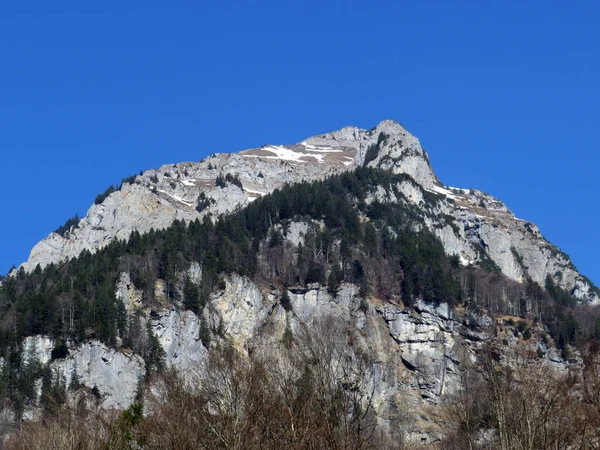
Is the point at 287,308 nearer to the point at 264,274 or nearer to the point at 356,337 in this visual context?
the point at 264,274

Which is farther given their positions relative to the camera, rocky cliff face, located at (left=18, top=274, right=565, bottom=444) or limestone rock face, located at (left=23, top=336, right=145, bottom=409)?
rocky cliff face, located at (left=18, top=274, right=565, bottom=444)

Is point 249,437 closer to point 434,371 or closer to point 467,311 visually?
point 434,371

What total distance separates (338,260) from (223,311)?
24.5 meters

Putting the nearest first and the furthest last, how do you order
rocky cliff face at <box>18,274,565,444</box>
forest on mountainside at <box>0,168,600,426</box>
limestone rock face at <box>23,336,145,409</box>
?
limestone rock face at <box>23,336,145,409</box> → rocky cliff face at <box>18,274,565,444</box> → forest on mountainside at <box>0,168,600,426</box>

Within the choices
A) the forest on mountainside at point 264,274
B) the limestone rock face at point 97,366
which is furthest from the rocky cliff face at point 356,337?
the forest on mountainside at point 264,274

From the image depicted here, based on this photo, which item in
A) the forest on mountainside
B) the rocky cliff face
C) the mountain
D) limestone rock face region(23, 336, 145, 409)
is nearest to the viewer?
the mountain

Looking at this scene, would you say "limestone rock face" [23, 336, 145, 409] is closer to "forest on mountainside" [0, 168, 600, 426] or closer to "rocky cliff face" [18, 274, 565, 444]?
"rocky cliff face" [18, 274, 565, 444]

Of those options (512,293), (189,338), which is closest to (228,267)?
(189,338)

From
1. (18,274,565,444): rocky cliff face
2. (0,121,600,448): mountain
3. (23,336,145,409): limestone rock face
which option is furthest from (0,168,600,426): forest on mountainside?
(18,274,565,444): rocky cliff face

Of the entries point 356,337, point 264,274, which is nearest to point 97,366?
point 356,337

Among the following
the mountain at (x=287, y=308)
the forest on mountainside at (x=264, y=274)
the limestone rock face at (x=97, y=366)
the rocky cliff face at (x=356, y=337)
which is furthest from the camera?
the forest on mountainside at (x=264, y=274)

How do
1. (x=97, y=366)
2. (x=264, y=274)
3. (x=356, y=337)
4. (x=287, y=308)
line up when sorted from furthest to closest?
(x=264, y=274), (x=287, y=308), (x=97, y=366), (x=356, y=337)

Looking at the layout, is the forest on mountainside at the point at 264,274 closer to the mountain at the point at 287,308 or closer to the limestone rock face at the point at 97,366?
the mountain at the point at 287,308

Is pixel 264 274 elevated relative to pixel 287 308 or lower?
elevated
